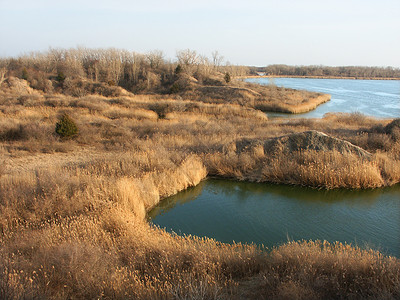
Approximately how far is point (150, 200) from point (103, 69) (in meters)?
47.4

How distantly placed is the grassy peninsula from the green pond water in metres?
0.54

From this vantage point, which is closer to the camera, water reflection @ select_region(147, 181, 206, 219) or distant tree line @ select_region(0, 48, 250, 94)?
water reflection @ select_region(147, 181, 206, 219)

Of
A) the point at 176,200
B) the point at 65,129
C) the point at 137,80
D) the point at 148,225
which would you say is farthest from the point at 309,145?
the point at 137,80

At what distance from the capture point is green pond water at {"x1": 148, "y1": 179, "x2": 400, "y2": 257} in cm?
731

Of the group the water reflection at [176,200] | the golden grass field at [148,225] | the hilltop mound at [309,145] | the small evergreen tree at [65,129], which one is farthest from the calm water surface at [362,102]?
the water reflection at [176,200]

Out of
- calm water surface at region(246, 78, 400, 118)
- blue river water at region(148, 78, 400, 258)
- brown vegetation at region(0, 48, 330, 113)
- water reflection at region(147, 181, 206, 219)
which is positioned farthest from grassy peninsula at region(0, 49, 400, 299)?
brown vegetation at region(0, 48, 330, 113)

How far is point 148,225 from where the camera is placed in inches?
271

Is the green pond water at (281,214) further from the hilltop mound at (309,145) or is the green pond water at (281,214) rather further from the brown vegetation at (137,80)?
the brown vegetation at (137,80)

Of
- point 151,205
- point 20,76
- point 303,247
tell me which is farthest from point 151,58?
point 303,247

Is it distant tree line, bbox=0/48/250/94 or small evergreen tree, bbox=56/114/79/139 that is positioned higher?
distant tree line, bbox=0/48/250/94

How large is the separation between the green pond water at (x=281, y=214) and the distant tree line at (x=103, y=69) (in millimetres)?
36607

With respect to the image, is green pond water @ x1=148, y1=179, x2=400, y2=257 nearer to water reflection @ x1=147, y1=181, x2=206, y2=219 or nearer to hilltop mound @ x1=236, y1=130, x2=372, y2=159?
water reflection @ x1=147, y1=181, x2=206, y2=219

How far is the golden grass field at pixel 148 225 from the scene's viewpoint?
416cm

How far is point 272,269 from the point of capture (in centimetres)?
488
